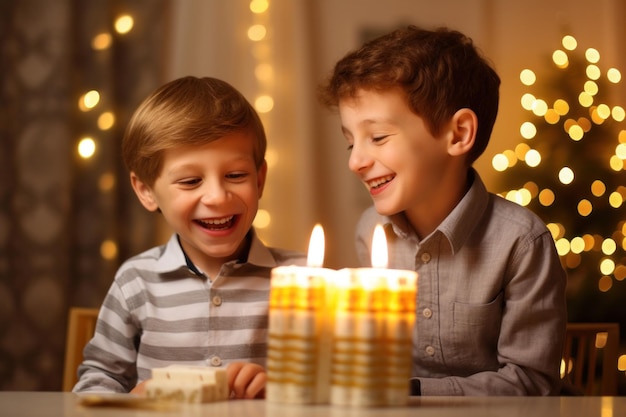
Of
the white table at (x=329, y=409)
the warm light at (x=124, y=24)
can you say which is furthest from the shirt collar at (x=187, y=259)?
the warm light at (x=124, y=24)

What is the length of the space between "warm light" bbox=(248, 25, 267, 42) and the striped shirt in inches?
72.3

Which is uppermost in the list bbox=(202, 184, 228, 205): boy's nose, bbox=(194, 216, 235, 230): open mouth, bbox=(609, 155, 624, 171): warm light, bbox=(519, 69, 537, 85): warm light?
bbox=(519, 69, 537, 85): warm light

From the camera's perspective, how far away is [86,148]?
2783 millimetres

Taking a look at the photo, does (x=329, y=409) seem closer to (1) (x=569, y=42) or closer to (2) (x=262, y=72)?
(2) (x=262, y=72)

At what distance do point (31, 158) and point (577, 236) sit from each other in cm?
201

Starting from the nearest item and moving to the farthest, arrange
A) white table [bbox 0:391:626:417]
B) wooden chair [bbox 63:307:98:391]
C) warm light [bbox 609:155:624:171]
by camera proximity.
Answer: white table [bbox 0:391:626:417]
wooden chair [bbox 63:307:98:391]
warm light [bbox 609:155:624:171]

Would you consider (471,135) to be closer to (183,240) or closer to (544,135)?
(183,240)

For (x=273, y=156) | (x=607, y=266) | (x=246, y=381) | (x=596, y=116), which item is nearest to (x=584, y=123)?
(x=596, y=116)

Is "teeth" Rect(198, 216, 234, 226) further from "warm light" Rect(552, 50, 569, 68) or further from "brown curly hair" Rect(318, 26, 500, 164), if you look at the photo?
"warm light" Rect(552, 50, 569, 68)

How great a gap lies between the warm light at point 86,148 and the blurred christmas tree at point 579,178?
1.56m

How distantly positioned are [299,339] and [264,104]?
2416 millimetres

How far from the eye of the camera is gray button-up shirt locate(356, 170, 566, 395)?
128 centimetres

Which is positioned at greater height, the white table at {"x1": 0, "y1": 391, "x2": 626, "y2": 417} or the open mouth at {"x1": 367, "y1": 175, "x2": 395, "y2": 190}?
the open mouth at {"x1": 367, "y1": 175, "x2": 395, "y2": 190}

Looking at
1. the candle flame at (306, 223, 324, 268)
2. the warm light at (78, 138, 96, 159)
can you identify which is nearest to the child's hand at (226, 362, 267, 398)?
the candle flame at (306, 223, 324, 268)
